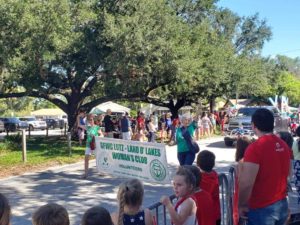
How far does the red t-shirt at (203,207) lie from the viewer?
3.98 m

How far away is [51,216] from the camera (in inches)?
106

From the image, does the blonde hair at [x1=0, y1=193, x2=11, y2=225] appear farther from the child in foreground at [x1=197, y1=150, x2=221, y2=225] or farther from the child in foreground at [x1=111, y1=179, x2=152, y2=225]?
the child in foreground at [x1=197, y1=150, x2=221, y2=225]

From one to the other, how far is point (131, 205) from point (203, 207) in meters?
0.80

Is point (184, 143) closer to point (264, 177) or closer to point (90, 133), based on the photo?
point (90, 133)

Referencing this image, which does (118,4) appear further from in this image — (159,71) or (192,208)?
(192,208)

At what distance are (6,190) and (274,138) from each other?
8348 mm

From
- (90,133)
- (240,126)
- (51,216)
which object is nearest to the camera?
(51,216)

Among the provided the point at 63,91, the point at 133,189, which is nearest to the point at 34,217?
the point at 133,189

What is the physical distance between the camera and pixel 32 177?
12406 mm

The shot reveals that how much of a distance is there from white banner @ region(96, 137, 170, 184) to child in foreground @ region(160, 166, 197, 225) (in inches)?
189

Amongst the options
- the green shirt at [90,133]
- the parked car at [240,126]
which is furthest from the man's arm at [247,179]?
the parked car at [240,126]

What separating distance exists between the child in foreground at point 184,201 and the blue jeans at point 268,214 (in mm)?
563

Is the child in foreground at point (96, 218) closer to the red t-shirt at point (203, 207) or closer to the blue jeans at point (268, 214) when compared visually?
the red t-shirt at point (203, 207)

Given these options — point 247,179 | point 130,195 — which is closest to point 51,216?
point 130,195
